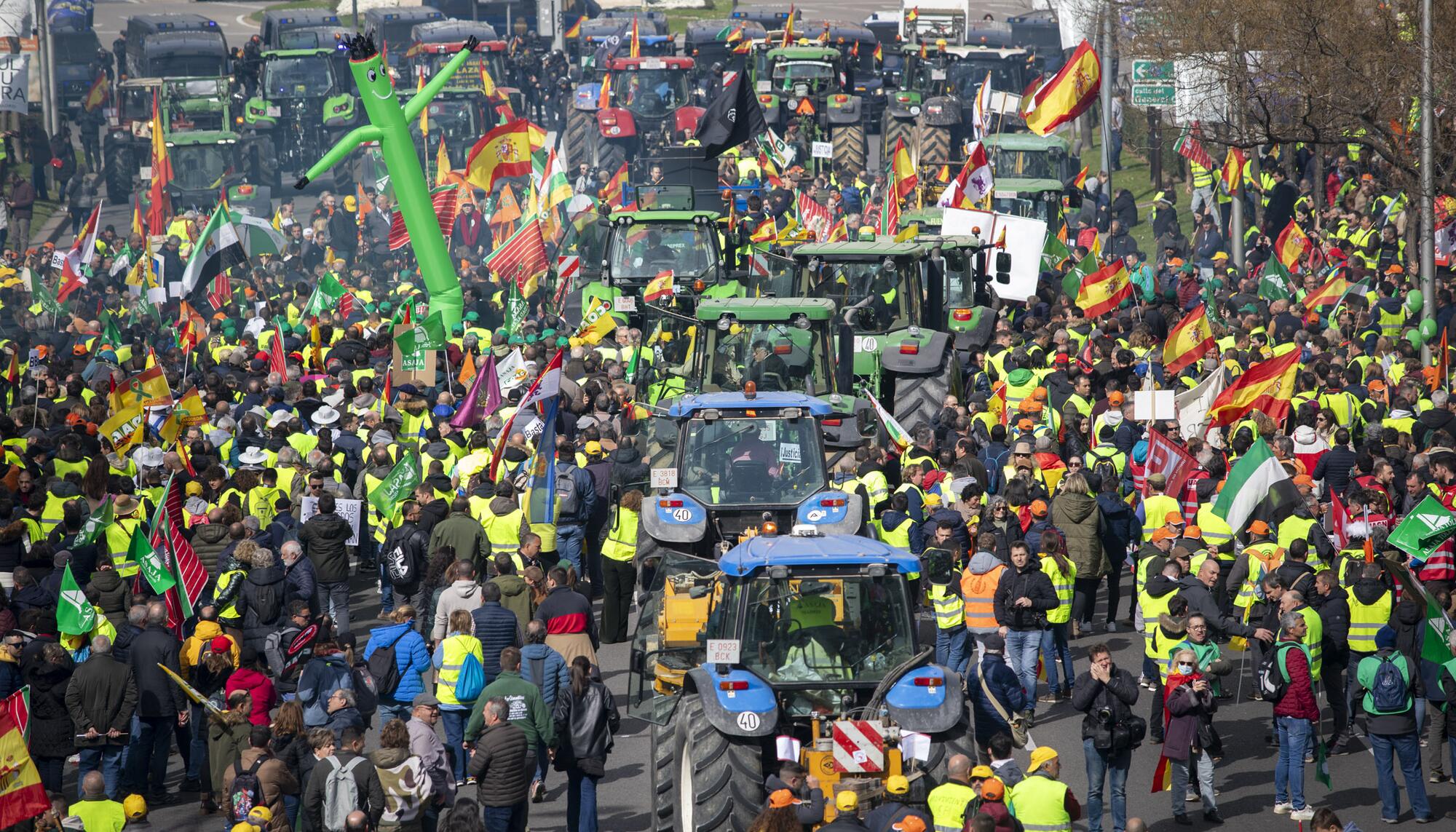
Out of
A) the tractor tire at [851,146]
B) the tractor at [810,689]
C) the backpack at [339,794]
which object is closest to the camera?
the tractor at [810,689]

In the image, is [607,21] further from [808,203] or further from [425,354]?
[425,354]

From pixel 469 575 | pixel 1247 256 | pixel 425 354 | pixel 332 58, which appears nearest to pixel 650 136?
pixel 332 58

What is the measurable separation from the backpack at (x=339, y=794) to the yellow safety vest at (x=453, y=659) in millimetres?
1831

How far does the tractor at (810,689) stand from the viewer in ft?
33.3

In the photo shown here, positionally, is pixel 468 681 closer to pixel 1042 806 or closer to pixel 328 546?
pixel 328 546

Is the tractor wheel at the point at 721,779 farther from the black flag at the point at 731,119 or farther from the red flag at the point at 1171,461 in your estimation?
the black flag at the point at 731,119

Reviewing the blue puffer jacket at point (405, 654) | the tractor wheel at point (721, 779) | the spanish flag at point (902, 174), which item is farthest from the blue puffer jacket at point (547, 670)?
the spanish flag at point (902, 174)

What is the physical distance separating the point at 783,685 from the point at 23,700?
4704mm

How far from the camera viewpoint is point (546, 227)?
29.8 m

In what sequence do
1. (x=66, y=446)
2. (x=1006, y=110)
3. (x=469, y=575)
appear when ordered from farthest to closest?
(x=1006, y=110) → (x=66, y=446) → (x=469, y=575)

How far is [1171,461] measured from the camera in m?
16.1

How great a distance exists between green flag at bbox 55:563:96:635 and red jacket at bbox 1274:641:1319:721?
8.08 metres

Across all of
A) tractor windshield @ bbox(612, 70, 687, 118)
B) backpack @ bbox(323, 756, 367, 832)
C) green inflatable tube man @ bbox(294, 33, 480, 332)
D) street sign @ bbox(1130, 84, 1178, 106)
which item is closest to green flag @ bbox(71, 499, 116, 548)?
backpack @ bbox(323, 756, 367, 832)

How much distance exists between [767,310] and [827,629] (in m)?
7.32
